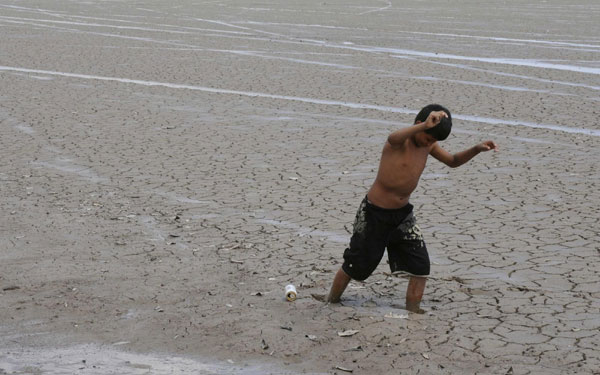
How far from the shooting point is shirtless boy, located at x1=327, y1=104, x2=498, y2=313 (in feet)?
20.1

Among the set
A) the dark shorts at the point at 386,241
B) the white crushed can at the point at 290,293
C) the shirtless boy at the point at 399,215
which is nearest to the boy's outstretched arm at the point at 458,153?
the shirtless boy at the point at 399,215

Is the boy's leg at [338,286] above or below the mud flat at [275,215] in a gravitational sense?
above

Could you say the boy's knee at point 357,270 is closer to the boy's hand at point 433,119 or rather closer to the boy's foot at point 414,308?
the boy's foot at point 414,308

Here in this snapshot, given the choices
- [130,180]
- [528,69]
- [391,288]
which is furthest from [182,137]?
[528,69]

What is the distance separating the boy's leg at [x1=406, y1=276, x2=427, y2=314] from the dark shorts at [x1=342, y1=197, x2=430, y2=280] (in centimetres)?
5

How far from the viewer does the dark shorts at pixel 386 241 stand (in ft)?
20.4

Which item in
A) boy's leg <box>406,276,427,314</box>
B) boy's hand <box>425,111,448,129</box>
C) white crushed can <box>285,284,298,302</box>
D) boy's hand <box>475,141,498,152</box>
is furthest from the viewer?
white crushed can <box>285,284,298,302</box>

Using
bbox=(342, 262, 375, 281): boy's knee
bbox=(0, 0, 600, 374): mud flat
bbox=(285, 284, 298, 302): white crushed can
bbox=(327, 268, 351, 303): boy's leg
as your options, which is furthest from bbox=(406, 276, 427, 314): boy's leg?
bbox=(285, 284, 298, 302): white crushed can

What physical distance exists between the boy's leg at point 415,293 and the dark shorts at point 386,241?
53mm

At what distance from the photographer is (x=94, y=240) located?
26.4 ft

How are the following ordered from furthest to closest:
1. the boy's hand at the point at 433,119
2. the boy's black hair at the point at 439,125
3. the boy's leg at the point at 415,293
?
the boy's leg at the point at 415,293 < the boy's black hair at the point at 439,125 < the boy's hand at the point at 433,119

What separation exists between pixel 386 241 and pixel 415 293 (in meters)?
0.36

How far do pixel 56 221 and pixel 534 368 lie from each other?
14.5ft

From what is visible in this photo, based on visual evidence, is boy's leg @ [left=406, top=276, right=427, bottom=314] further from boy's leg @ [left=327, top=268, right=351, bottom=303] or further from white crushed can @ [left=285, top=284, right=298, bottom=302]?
white crushed can @ [left=285, top=284, right=298, bottom=302]
